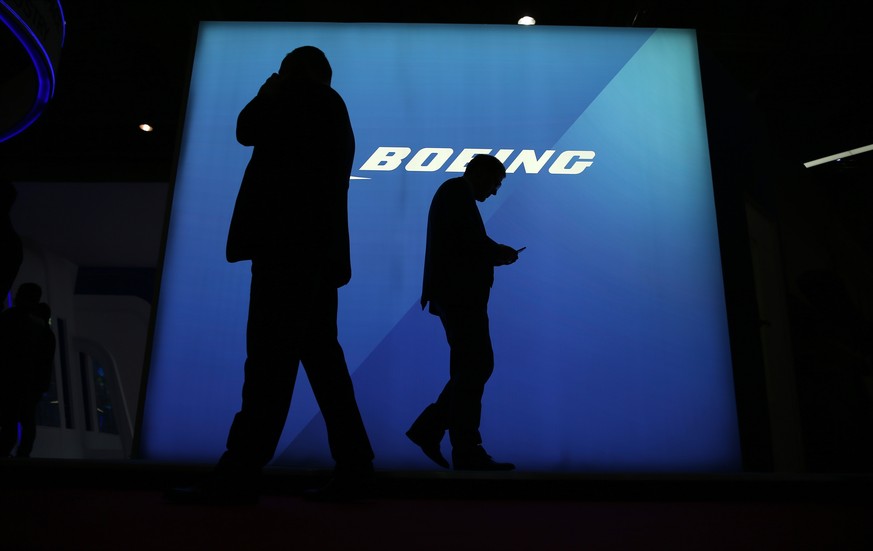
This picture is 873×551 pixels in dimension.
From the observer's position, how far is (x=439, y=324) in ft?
11.5

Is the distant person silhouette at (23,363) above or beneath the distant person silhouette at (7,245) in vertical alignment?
beneath

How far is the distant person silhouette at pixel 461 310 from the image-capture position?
2.52 metres

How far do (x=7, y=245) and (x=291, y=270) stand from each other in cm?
185

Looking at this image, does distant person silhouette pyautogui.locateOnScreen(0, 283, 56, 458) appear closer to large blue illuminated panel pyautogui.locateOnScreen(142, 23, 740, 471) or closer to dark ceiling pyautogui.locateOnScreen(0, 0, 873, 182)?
large blue illuminated panel pyautogui.locateOnScreen(142, 23, 740, 471)

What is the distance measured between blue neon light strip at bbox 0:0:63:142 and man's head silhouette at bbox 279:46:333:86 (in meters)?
1.27

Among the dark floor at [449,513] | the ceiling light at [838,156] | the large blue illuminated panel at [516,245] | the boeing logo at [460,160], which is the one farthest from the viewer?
the ceiling light at [838,156]

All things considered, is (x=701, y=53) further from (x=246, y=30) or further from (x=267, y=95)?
(x=267, y=95)

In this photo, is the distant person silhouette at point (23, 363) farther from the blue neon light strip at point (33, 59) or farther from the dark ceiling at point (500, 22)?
the blue neon light strip at point (33, 59)

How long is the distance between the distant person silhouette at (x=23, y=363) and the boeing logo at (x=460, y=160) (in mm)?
2445

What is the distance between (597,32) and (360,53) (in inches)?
62.7

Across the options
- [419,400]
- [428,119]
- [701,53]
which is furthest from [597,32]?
[419,400]

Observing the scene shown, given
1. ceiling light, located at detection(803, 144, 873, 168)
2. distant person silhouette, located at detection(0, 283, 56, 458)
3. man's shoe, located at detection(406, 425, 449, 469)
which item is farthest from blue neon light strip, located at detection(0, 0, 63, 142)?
ceiling light, located at detection(803, 144, 873, 168)

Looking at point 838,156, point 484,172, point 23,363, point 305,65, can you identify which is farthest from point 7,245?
point 838,156

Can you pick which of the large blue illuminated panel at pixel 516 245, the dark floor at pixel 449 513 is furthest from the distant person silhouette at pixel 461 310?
the large blue illuminated panel at pixel 516 245
